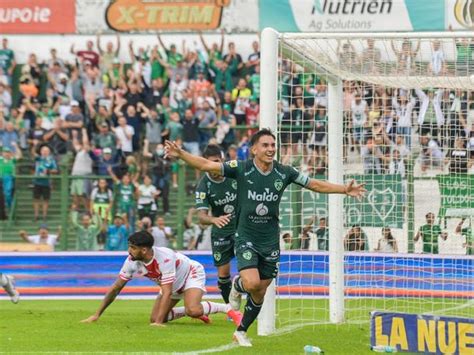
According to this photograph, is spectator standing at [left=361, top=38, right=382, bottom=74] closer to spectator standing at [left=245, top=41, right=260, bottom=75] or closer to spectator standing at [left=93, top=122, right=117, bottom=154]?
spectator standing at [left=93, top=122, right=117, bottom=154]

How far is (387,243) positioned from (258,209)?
5927mm

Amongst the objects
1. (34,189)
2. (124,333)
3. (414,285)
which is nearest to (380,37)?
(124,333)

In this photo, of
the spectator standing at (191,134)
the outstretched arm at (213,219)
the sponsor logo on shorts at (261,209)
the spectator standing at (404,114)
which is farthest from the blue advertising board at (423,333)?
the spectator standing at (191,134)

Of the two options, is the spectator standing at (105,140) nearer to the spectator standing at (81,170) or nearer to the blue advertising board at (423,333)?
the spectator standing at (81,170)

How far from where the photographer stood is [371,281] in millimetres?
17203

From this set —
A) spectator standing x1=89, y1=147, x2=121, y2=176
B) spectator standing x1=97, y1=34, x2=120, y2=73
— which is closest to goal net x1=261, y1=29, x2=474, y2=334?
spectator standing x1=89, y1=147, x2=121, y2=176

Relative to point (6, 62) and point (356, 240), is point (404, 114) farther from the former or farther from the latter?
point (6, 62)

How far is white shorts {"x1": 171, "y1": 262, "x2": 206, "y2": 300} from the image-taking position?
14391 mm

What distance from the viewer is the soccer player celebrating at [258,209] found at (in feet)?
37.8

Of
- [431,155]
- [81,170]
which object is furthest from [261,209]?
[81,170]

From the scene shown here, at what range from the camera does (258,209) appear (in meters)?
11.6

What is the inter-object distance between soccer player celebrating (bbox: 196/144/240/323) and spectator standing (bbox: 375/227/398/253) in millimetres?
3155

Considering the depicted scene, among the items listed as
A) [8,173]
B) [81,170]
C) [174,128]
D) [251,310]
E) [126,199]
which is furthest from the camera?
[174,128]

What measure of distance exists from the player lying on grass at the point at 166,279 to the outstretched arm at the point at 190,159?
2.47m
